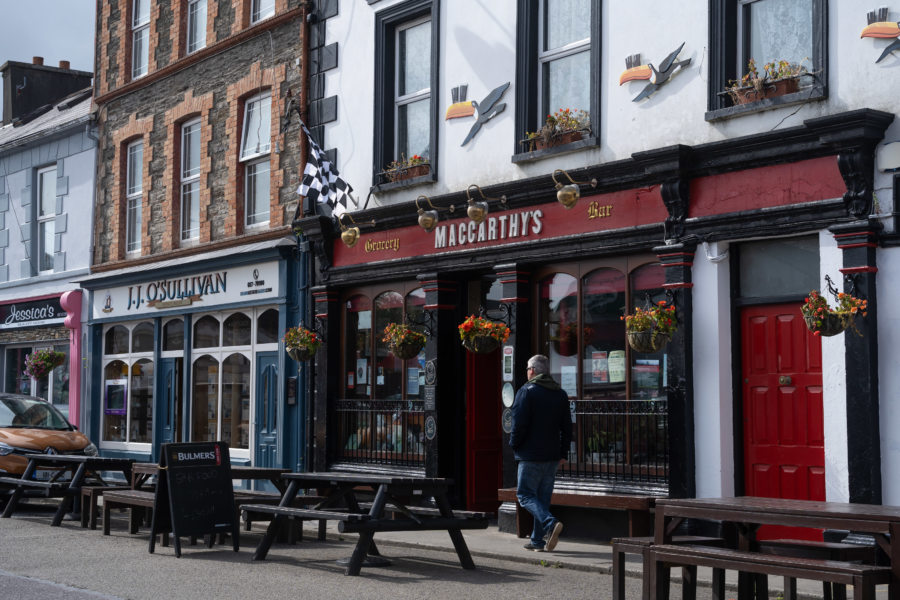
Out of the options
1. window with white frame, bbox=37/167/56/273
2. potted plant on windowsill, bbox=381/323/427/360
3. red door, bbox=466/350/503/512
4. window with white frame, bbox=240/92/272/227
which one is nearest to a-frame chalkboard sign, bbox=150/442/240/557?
potted plant on windowsill, bbox=381/323/427/360

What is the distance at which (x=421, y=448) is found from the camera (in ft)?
47.7

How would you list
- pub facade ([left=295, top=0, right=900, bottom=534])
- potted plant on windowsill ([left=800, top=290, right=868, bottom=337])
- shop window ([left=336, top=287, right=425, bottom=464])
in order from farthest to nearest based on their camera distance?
shop window ([left=336, top=287, right=425, bottom=464]), pub facade ([left=295, top=0, right=900, bottom=534]), potted plant on windowsill ([left=800, top=290, right=868, bottom=337])

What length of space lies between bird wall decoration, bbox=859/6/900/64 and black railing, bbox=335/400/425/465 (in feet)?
23.1

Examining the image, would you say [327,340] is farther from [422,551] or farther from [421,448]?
[422,551]

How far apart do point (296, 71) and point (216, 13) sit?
2808mm

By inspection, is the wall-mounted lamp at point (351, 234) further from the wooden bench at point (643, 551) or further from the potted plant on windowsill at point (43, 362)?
Result: the potted plant on windowsill at point (43, 362)

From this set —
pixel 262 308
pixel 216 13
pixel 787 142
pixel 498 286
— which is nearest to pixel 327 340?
pixel 262 308

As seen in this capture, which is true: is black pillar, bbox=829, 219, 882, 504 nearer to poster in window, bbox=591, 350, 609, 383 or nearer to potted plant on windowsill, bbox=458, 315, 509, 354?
poster in window, bbox=591, 350, 609, 383

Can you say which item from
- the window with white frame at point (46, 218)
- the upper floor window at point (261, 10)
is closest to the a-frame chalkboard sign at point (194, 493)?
the upper floor window at point (261, 10)

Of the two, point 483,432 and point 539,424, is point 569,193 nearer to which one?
point 539,424

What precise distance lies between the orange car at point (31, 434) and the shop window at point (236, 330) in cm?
268

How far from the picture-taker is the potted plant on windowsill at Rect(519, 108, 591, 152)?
12664 millimetres

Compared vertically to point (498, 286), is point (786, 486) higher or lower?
lower

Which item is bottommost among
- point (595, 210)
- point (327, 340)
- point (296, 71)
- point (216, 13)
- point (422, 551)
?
point (422, 551)
